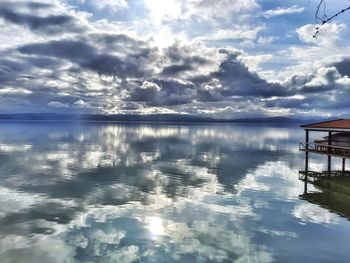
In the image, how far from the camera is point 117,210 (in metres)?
24.4

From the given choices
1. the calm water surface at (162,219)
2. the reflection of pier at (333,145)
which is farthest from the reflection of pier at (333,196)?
the reflection of pier at (333,145)

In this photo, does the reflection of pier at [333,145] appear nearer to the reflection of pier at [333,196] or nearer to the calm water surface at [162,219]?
the reflection of pier at [333,196]

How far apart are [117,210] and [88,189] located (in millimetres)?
7804

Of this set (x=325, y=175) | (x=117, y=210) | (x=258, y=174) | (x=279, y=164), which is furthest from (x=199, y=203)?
(x=279, y=164)

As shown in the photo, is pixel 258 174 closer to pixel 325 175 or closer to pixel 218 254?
pixel 325 175

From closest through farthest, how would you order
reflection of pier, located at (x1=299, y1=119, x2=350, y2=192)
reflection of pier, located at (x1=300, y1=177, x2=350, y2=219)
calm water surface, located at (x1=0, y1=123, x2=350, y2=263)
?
calm water surface, located at (x1=0, y1=123, x2=350, y2=263) → reflection of pier, located at (x1=300, y1=177, x2=350, y2=219) → reflection of pier, located at (x1=299, y1=119, x2=350, y2=192)

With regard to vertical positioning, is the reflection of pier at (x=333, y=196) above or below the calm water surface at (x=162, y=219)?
below

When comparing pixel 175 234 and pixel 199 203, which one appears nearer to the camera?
pixel 175 234

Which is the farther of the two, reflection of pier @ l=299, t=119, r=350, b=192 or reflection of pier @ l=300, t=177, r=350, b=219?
reflection of pier @ l=299, t=119, r=350, b=192

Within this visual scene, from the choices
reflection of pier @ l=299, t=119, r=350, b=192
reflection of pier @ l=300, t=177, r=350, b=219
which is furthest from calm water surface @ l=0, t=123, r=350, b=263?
reflection of pier @ l=299, t=119, r=350, b=192

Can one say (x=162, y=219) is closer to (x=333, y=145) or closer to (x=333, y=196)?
(x=333, y=196)

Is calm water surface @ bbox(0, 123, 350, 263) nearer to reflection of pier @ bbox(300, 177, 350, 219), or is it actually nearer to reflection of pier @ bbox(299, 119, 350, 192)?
reflection of pier @ bbox(300, 177, 350, 219)

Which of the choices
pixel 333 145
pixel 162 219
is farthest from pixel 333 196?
pixel 162 219

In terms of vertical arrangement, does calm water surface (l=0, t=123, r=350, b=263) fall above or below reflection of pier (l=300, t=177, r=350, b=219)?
above
